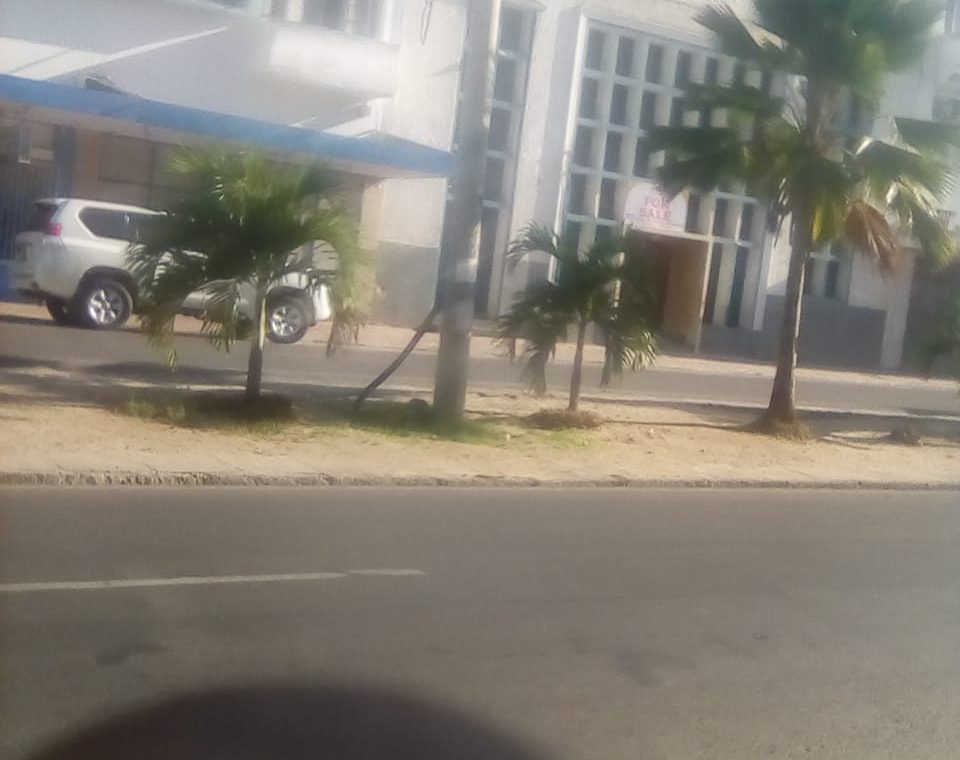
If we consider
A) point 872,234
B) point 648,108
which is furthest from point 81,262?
point 648,108

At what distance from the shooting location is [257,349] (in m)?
14.7

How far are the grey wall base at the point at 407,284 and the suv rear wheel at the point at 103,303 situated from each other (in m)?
8.34

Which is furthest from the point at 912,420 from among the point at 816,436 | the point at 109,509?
the point at 109,509

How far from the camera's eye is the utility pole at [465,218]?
15.5m

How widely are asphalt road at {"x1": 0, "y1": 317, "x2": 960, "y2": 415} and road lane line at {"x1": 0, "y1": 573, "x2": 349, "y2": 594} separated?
27.8 feet

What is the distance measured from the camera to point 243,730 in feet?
19.2

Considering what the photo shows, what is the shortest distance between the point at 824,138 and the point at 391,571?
36.7 feet

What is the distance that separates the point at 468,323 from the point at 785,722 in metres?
9.69

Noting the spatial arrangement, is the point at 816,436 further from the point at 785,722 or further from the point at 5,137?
the point at 5,137

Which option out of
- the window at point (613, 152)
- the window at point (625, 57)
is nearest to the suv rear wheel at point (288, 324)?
the window at point (613, 152)

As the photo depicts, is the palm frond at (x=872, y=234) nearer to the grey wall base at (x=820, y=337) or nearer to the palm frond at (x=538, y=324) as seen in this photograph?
the palm frond at (x=538, y=324)

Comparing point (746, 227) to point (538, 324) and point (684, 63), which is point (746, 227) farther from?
point (538, 324)

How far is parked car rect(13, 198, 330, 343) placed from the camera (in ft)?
64.5

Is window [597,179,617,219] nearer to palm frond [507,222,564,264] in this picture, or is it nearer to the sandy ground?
the sandy ground
